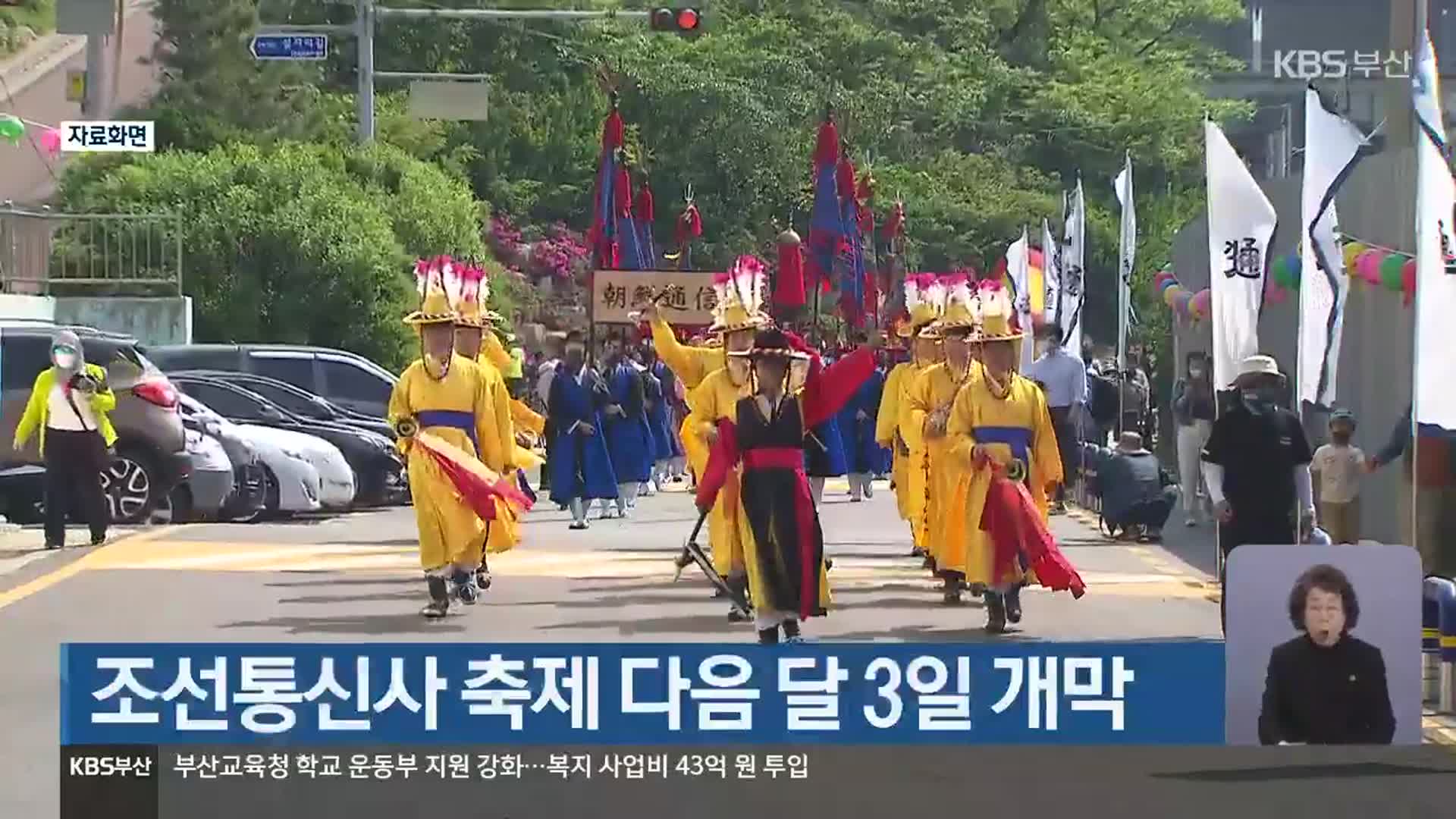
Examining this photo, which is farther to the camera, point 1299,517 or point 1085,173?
point 1085,173

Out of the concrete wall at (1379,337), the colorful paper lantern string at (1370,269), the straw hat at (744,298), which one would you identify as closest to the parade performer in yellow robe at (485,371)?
the straw hat at (744,298)

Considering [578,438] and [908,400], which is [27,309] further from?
[908,400]

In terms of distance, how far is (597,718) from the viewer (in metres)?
8.48

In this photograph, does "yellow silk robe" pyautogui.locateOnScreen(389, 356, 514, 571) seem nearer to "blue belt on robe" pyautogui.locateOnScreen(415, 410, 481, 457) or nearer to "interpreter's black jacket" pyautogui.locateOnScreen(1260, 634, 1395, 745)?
"blue belt on robe" pyautogui.locateOnScreen(415, 410, 481, 457)

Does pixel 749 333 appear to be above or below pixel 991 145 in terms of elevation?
below

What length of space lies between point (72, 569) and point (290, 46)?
11.9 meters

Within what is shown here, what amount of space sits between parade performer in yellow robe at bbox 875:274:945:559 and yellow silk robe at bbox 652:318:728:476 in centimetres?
146

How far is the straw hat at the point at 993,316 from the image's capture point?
1373 centimetres

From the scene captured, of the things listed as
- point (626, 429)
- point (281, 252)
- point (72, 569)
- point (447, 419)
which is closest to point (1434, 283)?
point (447, 419)

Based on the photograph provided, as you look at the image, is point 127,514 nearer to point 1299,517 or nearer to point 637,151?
point 1299,517

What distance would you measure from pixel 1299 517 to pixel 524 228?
36.6 meters

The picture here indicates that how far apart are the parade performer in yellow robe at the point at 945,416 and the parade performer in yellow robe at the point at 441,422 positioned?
235 centimetres

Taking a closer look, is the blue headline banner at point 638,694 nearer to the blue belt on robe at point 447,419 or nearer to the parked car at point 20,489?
A: the blue belt on robe at point 447,419

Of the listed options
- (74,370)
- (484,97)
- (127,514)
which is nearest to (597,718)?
(74,370)
